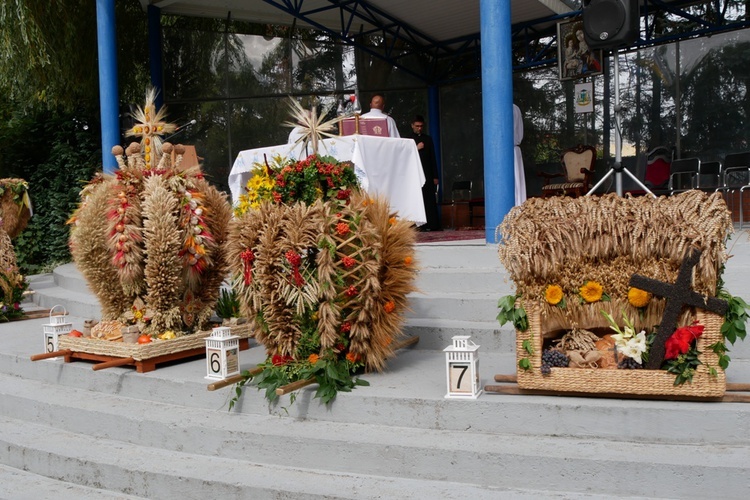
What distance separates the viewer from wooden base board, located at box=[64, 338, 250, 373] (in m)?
4.76

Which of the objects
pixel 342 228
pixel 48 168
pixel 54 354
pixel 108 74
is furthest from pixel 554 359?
pixel 48 168

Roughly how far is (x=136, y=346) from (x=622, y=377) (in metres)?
2.83

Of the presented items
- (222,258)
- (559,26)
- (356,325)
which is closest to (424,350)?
(356,325)

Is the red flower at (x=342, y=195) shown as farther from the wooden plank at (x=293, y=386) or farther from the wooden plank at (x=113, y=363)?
the wooden plank at (x=113, y=363)

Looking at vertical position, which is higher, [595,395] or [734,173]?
[734,173]

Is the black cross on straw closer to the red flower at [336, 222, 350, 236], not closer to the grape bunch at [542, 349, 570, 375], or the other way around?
the grape bunch at [542, 349, 570, 375]

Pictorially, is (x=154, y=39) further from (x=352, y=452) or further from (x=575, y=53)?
(x=352, y=452)

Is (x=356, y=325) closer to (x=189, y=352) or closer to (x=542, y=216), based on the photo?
(x=542, y=216)

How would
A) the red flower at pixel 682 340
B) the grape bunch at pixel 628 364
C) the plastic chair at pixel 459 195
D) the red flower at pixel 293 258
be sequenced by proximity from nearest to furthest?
the red flower at pixel 682 340 < the grape bunch at pixel 628 364 < the red flower at pixel 293 258 < the plastic chair at pixel 459 195

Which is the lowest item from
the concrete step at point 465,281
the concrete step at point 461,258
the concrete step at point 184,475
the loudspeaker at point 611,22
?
the concrete step at point 184,475

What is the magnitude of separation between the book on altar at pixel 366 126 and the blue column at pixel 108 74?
3.44 meters

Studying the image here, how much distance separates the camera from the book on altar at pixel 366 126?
695 centimetres

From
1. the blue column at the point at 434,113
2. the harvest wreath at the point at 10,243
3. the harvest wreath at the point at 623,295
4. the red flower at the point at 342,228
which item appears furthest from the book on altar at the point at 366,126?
the blue column at the point at 434,113

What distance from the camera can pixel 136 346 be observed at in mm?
4738
